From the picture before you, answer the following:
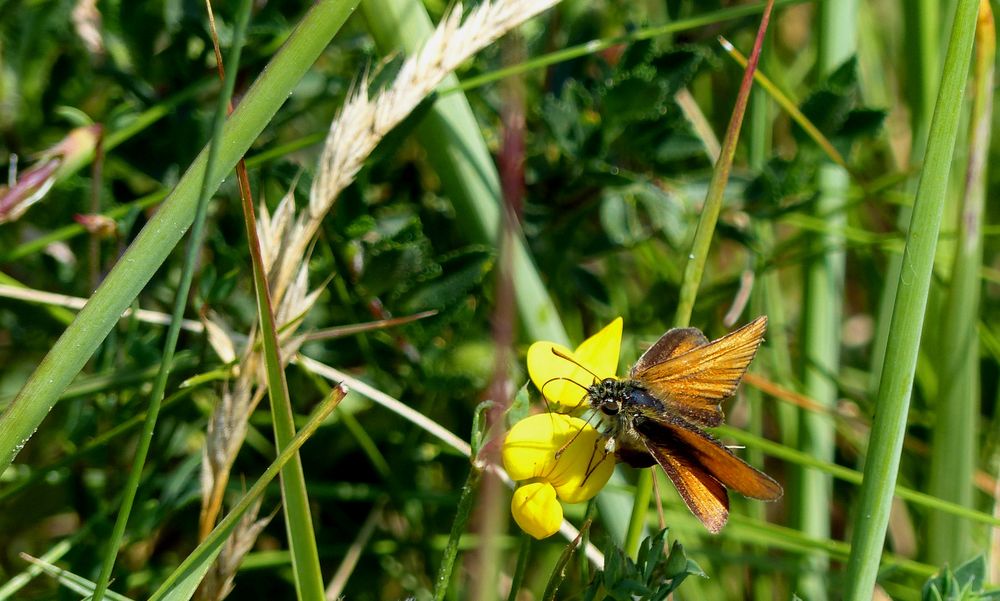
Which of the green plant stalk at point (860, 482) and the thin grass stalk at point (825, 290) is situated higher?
the thin grass stalk at point (825, 290)

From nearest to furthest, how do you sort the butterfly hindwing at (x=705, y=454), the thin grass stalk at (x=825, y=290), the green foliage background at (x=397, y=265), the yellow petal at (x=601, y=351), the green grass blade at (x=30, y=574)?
the butterfly hindwing at (x=705, y=454)
the yellow petal at (x=601, y=351)
the green grass blade at (x=30, y=574)
the green foliage background at (x=397, y=265)
the thin grass stalk at (x=825, y=290)

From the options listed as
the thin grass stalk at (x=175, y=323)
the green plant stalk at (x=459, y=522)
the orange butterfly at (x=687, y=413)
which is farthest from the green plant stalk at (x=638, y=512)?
the thin grass stalk at (x=175, y=323)

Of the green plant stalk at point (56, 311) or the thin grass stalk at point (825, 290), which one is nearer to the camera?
the green plant stalk at point (56, 311)

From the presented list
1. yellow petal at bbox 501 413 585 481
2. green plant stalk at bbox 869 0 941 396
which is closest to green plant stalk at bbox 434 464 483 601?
yellow petal at bbox 501 413 585 481

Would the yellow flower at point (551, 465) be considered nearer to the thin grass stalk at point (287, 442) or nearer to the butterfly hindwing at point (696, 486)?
the butterfly hindwing at point (696, 486)

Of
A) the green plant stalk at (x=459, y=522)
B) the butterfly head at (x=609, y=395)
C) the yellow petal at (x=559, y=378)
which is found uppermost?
the yellow petal at (x=559, y=378)

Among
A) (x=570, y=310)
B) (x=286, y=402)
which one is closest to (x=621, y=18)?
(x=570, y=310)

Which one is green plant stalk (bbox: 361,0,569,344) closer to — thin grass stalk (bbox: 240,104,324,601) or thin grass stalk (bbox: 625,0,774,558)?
thin grass stalk (bbox: 625,0,774,558)
